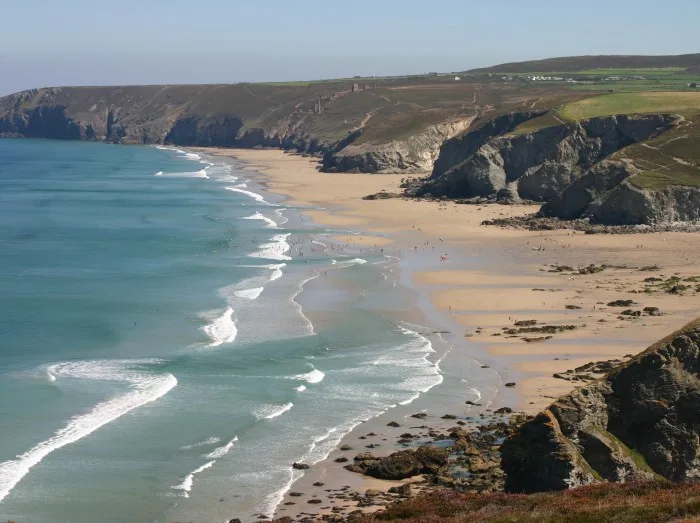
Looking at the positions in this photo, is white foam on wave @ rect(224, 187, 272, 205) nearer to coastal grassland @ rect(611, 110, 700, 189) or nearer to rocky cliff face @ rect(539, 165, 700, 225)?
rocky cliff face @ rect(539, 165, 700, 225)

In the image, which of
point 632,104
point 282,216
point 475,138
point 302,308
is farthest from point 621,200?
point 475,138

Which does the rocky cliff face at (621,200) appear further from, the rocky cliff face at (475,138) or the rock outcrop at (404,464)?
the rock outcrop at (404,464)

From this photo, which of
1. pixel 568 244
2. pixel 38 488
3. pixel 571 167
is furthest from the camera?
pixel 571 167

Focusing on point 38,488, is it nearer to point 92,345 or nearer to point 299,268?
point 92,345

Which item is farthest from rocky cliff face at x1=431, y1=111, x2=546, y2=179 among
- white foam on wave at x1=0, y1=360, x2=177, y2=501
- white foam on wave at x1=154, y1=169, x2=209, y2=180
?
white foam on wave at x1=0, y1=360, x2=177, y2=501

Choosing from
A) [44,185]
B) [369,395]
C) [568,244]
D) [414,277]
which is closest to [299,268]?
[414,277]

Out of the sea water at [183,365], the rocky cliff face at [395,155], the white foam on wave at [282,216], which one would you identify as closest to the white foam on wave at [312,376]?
the sea water at [183,365]
